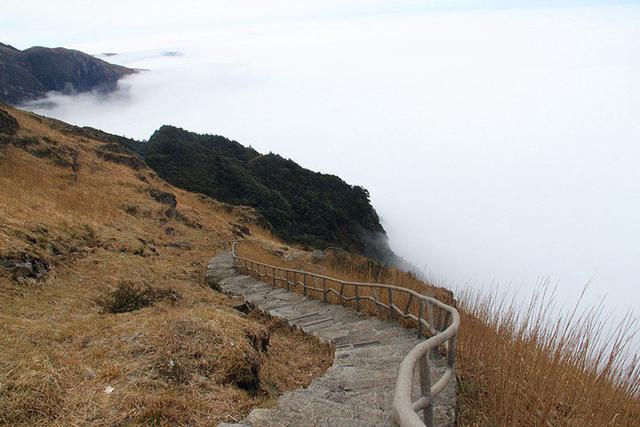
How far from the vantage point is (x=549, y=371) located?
4.28m

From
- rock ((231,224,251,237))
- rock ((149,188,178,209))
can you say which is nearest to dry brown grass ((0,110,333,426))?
rock ((149,188,178,209))

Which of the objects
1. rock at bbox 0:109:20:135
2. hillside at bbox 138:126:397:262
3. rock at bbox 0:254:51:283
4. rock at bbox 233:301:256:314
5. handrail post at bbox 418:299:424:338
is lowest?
hillside at bbox 138:126:397:262

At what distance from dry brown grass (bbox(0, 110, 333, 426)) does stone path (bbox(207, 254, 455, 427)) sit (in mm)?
483

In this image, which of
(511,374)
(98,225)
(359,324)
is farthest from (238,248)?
(511,374)

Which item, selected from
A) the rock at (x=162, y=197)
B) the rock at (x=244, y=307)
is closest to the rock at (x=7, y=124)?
the rock at (x=162, y=197)

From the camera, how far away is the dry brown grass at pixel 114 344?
4.54 meters

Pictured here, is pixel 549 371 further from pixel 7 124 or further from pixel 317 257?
pixel 7 124

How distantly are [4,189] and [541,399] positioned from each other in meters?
21.0

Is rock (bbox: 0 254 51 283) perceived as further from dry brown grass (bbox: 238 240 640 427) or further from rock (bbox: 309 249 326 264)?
rock (bbox: 309 249 326 264)

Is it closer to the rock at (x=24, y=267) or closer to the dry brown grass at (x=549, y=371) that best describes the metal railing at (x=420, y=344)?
the dry brown grass at (x=549, y=371)

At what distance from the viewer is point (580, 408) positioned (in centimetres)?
395

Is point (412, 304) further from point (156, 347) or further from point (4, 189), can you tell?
point (4, 189)

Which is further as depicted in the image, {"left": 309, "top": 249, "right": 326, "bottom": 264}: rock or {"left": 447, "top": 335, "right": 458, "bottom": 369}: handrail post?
{"left": 309, "top": 249, "right": 326, "bottom": 264}: rock

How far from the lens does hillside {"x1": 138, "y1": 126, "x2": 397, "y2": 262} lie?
6862 centimetres
